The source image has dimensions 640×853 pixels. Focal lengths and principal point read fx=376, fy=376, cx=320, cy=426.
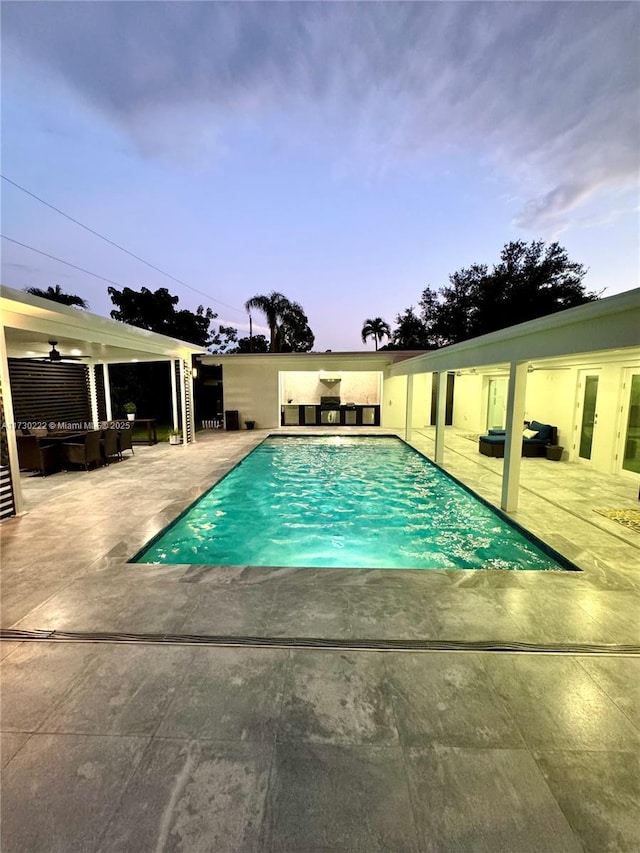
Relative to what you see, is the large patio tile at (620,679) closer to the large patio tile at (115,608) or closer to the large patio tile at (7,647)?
the large patio tile at (115,608)

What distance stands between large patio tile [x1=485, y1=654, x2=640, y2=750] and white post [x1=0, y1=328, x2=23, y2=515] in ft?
18.6

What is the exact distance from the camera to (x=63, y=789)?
1.55 meters

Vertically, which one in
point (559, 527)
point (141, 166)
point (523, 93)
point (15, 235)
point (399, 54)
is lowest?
point (559, 527)

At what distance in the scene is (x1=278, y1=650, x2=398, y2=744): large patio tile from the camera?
70.4 inches

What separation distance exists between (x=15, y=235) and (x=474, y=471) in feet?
100

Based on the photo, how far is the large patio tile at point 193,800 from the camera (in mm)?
1361

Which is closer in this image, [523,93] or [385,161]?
[523,93]

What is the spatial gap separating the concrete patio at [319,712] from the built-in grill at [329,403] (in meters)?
12.5

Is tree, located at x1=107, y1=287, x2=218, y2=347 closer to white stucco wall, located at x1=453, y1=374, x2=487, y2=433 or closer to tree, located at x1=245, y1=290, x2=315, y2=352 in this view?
tree, located at x1=245, y1=290, x2=315, y2=352

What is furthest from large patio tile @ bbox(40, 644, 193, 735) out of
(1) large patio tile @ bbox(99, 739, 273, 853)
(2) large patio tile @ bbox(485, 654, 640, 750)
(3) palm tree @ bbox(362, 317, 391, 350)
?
(3) palm tree @ bbox(362, 317, 391, 350)

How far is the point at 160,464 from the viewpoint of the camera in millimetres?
8250

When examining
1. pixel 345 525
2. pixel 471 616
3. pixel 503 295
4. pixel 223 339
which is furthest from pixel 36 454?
pixel 503 295

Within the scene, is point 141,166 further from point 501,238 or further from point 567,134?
point 501,238

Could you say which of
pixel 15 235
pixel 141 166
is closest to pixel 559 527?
pixel 141 166
